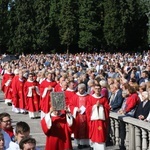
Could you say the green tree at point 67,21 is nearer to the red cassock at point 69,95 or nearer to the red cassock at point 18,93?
the red cassock at point 18,93

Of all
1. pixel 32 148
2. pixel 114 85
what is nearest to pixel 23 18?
pixel 114 85

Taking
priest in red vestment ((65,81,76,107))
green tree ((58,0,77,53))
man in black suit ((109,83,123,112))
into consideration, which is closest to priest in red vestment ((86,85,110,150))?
man in black suit ((109,83,123,112))

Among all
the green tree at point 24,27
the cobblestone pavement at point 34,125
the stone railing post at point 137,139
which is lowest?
the cobblestone pavement at point 34,125

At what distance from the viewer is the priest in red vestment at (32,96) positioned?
17.3 m

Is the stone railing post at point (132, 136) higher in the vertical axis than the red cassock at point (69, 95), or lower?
lower

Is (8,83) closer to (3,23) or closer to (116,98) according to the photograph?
(116,98)

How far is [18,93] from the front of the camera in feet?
60.6

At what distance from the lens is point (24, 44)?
6612 centimetres

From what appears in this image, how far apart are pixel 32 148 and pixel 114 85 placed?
6698 mm

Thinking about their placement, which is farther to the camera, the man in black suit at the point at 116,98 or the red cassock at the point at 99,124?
the man in black suit at the point at 116,98

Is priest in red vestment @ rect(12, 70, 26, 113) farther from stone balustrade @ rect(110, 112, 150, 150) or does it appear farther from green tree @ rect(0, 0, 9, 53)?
green tree @ rect(0, 0, 9, 53)

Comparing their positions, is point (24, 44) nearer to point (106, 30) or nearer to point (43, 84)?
point (106, 30)

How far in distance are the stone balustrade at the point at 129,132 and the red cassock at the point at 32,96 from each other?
5885mm

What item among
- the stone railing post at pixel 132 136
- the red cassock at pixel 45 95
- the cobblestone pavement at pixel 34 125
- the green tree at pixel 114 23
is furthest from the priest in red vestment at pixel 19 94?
the green tree at pixel 114 23
